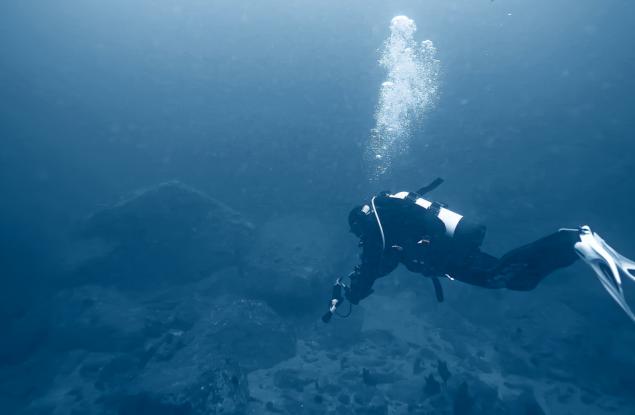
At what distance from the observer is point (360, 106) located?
20391mm

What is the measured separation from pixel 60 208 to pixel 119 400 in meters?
13.4

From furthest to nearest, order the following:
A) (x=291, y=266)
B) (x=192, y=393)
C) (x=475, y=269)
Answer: (x=291, y=266)
(x=192, y=393)
(x=475, y=269)

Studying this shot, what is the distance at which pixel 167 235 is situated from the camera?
52.0 ft

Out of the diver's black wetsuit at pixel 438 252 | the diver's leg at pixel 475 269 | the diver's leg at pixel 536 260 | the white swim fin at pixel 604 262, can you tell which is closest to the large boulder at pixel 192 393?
the diver's black wetsuit at pixel 438 252

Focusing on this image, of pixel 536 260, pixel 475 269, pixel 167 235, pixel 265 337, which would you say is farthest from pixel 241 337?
pixel 536 260

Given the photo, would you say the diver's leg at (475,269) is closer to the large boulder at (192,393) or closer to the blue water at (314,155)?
the blue water at (314,155)

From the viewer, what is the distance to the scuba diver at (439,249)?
14.3 feet

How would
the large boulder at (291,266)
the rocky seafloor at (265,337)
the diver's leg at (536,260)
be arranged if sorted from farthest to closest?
the large boulder at (291,266), the rocky seafloor at (265,337), the diver's leg at (536,260)

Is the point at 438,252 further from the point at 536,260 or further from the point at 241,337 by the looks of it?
the point at 241,337

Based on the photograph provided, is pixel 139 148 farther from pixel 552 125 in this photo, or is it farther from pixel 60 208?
pixel 552 125

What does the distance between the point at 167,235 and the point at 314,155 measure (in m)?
8.02

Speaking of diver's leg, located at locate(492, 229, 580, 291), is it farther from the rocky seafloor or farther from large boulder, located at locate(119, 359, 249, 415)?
large boulder, located at locate(119, 359, 249, 415)

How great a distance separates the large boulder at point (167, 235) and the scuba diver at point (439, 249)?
440 inches

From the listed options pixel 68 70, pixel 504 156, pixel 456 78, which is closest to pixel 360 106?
pixel 456 78
